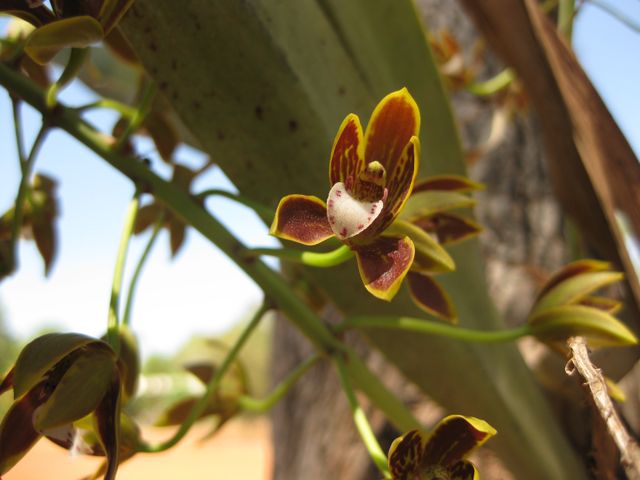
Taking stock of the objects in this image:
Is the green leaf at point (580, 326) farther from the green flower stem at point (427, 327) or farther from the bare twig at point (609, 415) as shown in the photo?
the bare twig at point (609, 415)

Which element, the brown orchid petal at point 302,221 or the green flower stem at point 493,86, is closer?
the brown orchid petal at point 302,221

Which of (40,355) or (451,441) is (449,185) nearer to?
(451,441)

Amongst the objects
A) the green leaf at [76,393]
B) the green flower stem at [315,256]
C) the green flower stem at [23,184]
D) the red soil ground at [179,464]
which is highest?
the green flower stem at [23,184]

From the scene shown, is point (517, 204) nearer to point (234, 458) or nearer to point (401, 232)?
point (401, 232)

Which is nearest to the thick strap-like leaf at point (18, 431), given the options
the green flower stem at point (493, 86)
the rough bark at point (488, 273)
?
the rough bark at point (488, 273)

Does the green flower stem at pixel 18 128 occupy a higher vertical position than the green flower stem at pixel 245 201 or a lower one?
higher

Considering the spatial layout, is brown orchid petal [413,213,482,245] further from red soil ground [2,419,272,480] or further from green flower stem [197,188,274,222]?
red soil ground [2,419,272,480]

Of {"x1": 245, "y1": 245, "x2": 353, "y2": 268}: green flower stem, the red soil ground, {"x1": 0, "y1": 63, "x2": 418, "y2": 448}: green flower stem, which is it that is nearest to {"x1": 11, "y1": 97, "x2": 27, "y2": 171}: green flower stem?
{"x1": 0, "y1": 63, "x2": 418, "y2": 448}: green flower stem

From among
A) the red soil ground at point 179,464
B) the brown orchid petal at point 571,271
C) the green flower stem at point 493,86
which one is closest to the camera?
the brown orchid petal at point 571,271
